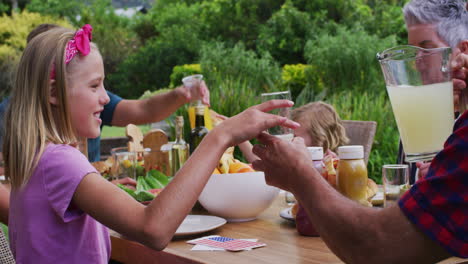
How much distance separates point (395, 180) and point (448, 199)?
2.71 ft

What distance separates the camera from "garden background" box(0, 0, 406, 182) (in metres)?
7.15

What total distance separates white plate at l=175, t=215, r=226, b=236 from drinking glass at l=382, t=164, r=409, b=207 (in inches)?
23.8

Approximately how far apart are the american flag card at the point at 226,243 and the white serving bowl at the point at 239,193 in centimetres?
24

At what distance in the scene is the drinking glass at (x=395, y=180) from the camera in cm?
196

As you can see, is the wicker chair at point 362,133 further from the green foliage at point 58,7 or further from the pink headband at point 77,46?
the green foliage at point 58,7

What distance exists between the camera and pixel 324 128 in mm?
3762

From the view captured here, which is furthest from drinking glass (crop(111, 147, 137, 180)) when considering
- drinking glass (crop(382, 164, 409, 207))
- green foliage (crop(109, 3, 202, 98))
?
green foliage (crop(109, 3, 202, 98))

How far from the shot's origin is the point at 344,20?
16641 millimetres

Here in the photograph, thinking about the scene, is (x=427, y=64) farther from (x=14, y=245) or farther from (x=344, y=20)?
(x=344, y=20)

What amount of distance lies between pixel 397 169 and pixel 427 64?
0.59m

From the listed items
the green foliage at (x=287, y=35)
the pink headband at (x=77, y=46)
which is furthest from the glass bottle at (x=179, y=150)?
the green foliage at (x=287, y=35)

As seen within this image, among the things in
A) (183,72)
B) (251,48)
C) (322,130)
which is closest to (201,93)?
(322,130)

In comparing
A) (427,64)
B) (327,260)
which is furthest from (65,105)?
(427,64)

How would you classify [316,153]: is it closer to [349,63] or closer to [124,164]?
[124,164]
